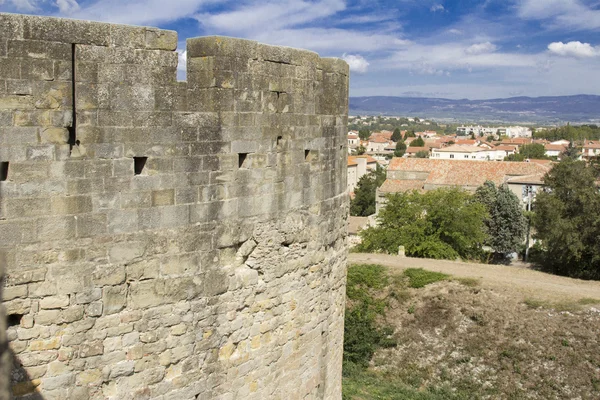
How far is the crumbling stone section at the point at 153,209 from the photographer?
16.4 feet

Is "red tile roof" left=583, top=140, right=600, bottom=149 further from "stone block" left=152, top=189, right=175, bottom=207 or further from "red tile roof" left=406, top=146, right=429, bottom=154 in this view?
"stone block" left=152, top=189, right=175, bottom=207

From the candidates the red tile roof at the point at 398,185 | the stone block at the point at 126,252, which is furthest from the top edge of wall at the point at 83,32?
the red tile roof at the point at 398,185

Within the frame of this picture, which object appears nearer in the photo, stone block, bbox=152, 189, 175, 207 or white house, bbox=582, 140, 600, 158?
stone block, bbox=152, 189, 175, 207

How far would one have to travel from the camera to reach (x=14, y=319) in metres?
5.09

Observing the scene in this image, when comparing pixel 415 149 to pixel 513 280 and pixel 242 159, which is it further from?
pixel 242 159

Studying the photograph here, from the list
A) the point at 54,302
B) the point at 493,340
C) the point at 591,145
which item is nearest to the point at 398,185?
the point at 493,340

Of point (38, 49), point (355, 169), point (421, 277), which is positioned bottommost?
point (355, 169)

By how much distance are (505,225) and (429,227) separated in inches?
514

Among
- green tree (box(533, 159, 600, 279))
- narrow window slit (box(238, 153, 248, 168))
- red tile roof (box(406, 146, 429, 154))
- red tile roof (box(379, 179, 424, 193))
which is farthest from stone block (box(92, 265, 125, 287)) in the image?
red tile roof (box(406, 146, 429, 154))

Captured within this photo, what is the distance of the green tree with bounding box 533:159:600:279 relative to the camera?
31.9 metres

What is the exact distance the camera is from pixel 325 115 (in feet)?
24.5

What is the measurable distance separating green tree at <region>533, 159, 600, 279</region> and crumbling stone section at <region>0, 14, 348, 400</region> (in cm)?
2848

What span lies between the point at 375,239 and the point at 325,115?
28.6m

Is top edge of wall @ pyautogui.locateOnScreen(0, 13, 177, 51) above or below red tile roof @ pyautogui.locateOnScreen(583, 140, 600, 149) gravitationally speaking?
above
